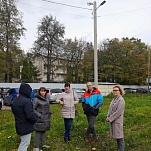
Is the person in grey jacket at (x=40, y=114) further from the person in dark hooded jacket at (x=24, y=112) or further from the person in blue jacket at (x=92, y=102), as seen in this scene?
the person in blue jacket at (x=92, y=102)

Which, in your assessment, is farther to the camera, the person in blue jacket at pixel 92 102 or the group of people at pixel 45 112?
the person in blue jacket at pixel 92 102

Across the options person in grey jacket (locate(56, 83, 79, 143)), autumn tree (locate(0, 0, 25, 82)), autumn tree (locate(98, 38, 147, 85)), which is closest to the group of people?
person in grey jacket (locate(56, 83, 79, 143))

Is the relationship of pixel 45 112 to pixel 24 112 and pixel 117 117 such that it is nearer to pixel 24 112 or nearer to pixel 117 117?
pixel 24 112

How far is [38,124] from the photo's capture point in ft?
18.7

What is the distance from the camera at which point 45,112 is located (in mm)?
5781

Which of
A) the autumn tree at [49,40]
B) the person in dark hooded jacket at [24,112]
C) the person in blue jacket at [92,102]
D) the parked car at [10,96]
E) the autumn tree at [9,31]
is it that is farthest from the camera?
the autumn tree at [49,40]

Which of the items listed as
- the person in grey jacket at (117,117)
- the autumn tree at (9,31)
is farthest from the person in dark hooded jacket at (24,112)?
the autumn tree at (9,31)

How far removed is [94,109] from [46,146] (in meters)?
1.56

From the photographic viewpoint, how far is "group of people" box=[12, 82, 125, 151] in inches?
182

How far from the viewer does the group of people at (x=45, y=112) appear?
462 centimetres

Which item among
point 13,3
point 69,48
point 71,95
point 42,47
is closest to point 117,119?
point 71,95

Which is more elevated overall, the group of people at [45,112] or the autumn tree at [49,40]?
the autumn tree at [49,40]

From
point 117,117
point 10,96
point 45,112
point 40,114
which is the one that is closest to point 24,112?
point 40,114

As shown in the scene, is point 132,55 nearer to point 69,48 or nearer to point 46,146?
point 69,48
